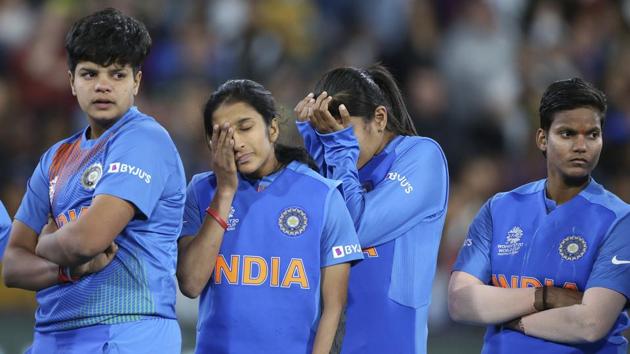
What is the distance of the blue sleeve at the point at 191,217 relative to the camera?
193 inches

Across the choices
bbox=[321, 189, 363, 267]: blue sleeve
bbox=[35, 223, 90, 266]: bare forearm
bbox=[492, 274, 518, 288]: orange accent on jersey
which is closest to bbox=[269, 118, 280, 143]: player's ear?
bbox=[321, 189, 363, 267]: blue sleeve

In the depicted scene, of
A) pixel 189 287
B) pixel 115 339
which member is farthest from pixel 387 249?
pixel 115 339

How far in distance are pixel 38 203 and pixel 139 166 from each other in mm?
593

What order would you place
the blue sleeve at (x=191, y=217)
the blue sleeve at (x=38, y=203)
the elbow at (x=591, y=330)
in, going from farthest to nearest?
the elbow at (x=591, y=330) < the blue sleeve at (x=191, y=217) < the blue sleeve at (x=38, y=203)

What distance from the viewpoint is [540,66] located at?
37.8ft

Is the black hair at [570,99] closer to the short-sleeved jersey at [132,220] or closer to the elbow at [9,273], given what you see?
the short-sleeved jersey at [132,220]

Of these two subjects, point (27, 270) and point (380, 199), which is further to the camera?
point (380, 199)

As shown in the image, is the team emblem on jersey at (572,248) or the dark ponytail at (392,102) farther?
the dark ponytail at (392,102)

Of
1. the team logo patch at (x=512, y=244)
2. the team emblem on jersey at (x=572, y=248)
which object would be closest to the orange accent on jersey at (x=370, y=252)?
the team logo patch at (x=512, y=244)

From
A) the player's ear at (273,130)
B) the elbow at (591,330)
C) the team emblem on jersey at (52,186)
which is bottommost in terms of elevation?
the elbow at (591,330)

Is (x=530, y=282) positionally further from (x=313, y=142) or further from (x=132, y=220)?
(x=132, y=220)

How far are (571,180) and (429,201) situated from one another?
2.28 feet

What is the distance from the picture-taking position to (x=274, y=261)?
4.76 meters

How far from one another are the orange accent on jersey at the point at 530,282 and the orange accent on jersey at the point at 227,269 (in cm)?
143
